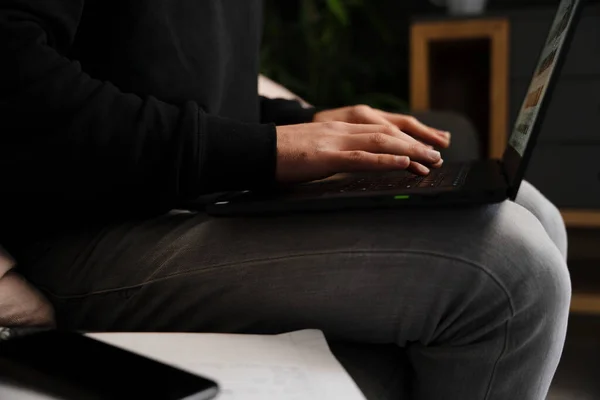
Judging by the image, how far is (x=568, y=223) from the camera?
2.00m

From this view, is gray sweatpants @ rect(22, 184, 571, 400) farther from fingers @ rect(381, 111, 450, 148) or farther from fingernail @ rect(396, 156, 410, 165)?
fingers @ rect(381, 111, 450, 148)

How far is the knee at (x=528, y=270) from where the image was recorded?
578mm

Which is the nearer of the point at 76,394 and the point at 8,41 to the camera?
the point at 76,394

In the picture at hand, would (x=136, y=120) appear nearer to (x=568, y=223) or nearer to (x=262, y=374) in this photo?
(x=262, y=374)

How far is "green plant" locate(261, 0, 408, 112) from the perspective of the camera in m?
2.46

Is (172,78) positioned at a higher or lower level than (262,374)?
higher

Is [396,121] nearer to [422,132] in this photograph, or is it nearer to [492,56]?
[422,132]

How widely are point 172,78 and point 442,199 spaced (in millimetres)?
335

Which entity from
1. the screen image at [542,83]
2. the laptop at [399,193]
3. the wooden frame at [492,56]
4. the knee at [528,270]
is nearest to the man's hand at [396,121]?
the screen image at [542,83]

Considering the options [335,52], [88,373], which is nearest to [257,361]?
[88,373]

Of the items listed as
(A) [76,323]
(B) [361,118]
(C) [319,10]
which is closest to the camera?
(A) [76,323]

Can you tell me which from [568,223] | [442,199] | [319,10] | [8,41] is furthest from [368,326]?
[319,10]

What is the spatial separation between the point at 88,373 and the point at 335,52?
7.01 ft

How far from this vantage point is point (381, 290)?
604 millimetres
